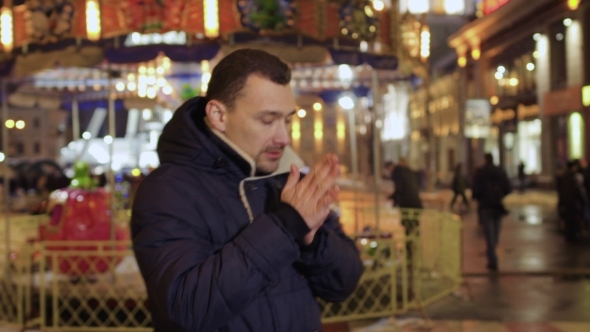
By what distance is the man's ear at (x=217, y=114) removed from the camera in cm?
209

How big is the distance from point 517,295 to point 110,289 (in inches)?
218

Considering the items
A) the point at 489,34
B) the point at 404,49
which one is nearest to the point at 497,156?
the point at 489,34

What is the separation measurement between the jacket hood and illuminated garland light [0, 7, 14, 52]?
6.74m

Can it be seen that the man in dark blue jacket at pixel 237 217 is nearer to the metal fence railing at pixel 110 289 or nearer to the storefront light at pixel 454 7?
the metal fence railing at pixel 110 289

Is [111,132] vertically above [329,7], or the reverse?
[329,7]

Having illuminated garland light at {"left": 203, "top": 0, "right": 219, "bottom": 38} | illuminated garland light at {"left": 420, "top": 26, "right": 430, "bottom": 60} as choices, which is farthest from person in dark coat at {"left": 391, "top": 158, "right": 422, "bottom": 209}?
illuminated garland light at {"left": 203, "top": 0, "right": 219, "bottom": 38}

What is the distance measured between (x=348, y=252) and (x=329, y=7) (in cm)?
→ 589

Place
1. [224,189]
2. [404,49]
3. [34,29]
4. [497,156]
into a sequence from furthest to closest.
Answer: [497,156]
[404,49]
[34,29]
[224,189]

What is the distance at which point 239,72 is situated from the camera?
2059 millimetres

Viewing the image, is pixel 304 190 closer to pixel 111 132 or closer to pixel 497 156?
pixel 111 132

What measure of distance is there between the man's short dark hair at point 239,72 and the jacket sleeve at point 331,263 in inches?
20.4

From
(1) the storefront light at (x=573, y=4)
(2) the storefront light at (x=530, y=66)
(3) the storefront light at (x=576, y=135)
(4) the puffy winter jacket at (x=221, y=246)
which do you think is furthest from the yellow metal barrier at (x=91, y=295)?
(2) the storefront light at (x=530, y=66)

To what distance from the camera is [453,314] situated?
8195 mm

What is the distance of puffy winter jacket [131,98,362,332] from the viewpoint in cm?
183
